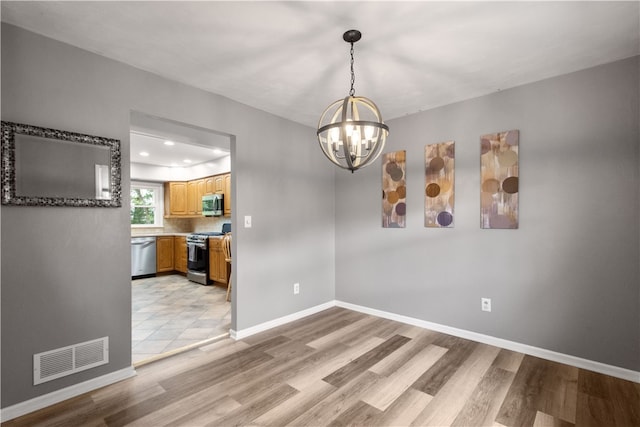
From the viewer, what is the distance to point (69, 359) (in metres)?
2.08

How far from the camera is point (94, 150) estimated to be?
2.20m

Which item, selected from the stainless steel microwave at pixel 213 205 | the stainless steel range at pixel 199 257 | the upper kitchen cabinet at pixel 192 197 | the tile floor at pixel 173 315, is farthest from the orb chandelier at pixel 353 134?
the upper kitchen cabinet at pixel 192 197

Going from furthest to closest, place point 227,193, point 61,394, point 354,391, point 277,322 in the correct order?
point 227,193 → point 277,322 → point 354,391 → point 61,394

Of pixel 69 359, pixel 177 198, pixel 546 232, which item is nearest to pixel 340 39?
pixel 546 232

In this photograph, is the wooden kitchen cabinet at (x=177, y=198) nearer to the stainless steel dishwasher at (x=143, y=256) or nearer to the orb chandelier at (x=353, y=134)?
the stainless steel dishwasher at (x=143, y=256)

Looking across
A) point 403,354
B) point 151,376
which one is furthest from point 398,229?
point 151,376

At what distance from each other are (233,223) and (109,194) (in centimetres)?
113

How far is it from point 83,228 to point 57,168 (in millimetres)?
435

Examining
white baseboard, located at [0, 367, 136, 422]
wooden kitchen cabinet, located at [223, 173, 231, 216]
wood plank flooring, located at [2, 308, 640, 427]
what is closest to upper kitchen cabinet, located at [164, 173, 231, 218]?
wooden kitchen cabinet, located at [223, 173, 231, 216]

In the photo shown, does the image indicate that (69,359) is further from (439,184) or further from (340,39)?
(439,184)

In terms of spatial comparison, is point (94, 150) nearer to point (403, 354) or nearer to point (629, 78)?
point (403, 354)

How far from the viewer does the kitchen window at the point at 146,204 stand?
22.5ft

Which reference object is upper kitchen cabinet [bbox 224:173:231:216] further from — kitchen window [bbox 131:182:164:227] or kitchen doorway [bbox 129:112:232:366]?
kitchen window [bbox 131:182:164:227]

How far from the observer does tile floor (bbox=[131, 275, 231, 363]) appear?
9.82 feet
